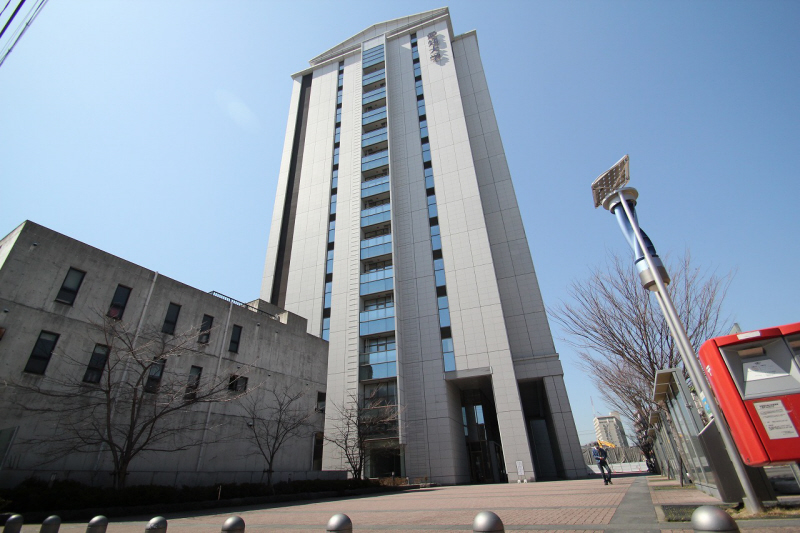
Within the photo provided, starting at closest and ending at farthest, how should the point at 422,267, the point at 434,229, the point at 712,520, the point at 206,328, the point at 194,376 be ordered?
1. the point at 712,520
2. the point at 194,376
3. the point at 206,328
4. the point at 422,267
5. the point at 434,229

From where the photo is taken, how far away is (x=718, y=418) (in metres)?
5.02

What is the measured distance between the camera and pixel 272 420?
2181cm

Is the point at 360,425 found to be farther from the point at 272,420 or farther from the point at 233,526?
the point at 233,526

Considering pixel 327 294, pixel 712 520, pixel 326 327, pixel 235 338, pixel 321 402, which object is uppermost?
pixel 327 294

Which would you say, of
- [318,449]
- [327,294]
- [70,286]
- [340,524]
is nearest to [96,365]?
[70,286]

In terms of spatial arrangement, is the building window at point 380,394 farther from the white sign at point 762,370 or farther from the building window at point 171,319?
the white sign at point 762,370

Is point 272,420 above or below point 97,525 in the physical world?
above

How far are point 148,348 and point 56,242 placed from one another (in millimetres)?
6087

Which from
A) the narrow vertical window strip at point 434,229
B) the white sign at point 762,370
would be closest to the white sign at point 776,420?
the white sign at point 762,370

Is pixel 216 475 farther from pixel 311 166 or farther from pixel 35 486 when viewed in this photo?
pixel 311 166

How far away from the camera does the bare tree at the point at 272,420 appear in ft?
68.2

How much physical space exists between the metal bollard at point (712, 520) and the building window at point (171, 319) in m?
21.8

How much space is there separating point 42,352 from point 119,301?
359 centimetres

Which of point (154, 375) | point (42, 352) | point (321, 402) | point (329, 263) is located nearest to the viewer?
point (42, 352)
